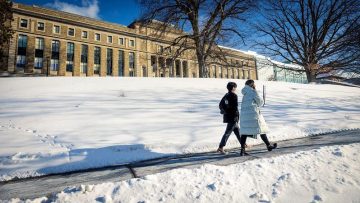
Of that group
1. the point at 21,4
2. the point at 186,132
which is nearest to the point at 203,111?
the point at 186,132

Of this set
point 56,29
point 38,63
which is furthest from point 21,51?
point 56,29

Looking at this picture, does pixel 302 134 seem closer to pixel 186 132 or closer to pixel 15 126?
pixel 186 132

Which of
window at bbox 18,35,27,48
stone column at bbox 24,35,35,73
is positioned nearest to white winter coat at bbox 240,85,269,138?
stone column at bbox 24,35,35,73

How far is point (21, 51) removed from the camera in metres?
36.6

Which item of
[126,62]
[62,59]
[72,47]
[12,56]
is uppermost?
[72,47]

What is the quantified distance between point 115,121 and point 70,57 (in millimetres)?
41032

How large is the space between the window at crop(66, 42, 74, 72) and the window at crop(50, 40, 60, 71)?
5.52 ft

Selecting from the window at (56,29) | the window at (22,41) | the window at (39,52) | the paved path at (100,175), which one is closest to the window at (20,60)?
the window at (39,52)

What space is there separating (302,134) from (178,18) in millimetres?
14396

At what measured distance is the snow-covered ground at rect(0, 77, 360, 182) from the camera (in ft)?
14.9

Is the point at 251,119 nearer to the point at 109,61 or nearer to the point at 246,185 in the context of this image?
the point at 246,185

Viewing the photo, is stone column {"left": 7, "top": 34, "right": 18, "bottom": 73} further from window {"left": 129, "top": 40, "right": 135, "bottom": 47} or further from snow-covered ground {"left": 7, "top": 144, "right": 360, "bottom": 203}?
snow-covered ground {"left": 7, "top": 144, "right": 360, "bottom": 203}

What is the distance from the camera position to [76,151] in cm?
470

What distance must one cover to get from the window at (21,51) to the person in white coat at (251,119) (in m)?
→ 41.9
